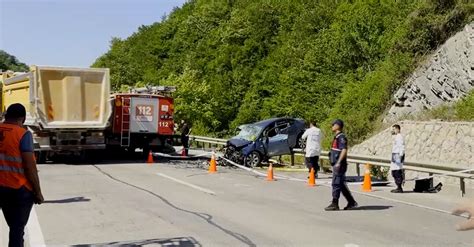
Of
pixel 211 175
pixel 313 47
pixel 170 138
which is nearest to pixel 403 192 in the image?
pixel 211 175

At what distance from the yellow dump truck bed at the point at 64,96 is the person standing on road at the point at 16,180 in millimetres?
13747

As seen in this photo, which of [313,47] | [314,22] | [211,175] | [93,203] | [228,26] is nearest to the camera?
[93,203]

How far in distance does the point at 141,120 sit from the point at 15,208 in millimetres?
15715

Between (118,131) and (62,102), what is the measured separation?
2.47 metres

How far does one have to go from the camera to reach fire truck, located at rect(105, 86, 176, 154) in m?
21.3

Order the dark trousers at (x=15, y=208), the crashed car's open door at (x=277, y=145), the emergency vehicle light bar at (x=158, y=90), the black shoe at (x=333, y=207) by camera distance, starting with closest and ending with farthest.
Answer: the dark trousers at (x=15, y=208) < the black shoe at (x=333, y=207) < the crashed car's open door at (x=277, y=145) < the emergency vehicle light bar at (x=158, y=90)

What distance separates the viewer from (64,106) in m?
19.8

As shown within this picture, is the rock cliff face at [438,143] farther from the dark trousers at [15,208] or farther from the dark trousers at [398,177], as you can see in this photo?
the dark trousers at [15,208]

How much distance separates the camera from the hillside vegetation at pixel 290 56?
2584 centimetres

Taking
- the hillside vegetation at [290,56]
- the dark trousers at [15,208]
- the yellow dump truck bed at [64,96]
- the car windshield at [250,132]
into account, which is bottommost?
the dark trousers at [15,208]

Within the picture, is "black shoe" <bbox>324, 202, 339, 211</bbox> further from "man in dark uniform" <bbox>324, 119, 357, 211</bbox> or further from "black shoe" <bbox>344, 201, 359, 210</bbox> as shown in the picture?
Answer: "black shoe" <bbox>344, 201, 359, 210</bbox>

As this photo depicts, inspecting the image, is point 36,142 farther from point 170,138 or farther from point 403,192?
point 403,192

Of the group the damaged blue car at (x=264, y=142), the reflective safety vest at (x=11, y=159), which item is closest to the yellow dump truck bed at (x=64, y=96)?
the damaged blue car at (x=264, y=142)

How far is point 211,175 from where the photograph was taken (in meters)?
16.8
